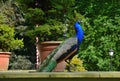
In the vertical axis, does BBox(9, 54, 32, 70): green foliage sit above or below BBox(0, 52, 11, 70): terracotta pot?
below

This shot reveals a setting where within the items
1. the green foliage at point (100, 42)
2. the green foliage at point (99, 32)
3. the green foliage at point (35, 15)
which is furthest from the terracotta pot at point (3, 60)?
the green foliage at point (100, 42)

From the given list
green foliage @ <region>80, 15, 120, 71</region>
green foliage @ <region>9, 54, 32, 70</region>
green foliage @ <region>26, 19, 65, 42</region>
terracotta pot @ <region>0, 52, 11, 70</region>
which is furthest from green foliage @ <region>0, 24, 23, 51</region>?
green foliage @ <region>80, 15, 120, 71</region>

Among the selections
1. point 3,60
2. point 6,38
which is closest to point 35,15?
point 6,38

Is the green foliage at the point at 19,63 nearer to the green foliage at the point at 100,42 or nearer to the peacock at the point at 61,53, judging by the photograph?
the green foliage at the point at 100,42

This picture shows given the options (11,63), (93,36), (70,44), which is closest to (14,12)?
(11,63)

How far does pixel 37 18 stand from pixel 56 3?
0.79m

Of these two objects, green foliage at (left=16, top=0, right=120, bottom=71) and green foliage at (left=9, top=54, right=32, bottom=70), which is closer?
green foliage at (left=9, top=54, right=32, bottom=70)

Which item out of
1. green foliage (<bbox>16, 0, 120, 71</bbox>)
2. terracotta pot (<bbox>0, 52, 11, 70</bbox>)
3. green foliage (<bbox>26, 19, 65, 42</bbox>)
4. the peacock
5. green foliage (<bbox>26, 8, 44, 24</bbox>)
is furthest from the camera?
green foliage (<bbox>16, 0, 120, 71</bbox>)

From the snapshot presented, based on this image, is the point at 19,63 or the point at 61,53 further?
the point at 19,63

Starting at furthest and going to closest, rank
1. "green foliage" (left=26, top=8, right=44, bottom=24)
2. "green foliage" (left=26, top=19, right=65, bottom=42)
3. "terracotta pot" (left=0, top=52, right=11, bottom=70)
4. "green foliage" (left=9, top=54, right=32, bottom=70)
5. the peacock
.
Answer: "green foliage" (left=9, top=54, right=32, bottom=70) → "green foliage" (left=26, top=19, right=65, bottom=42) → "green foliage" (left=26, top=8, right=44, bottom=24) → "terracotta pot" (left=0, top=52, right=11, bottom=70) → the peacock

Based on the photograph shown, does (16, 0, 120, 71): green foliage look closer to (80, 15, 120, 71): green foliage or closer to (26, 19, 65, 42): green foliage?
(80, 15, 120, 71): green foliage

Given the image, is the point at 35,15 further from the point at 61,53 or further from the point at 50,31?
the point at 61,53

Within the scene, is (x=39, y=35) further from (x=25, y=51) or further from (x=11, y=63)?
(x=25, y=51)

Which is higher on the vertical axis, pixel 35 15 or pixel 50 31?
pixel 35 15
